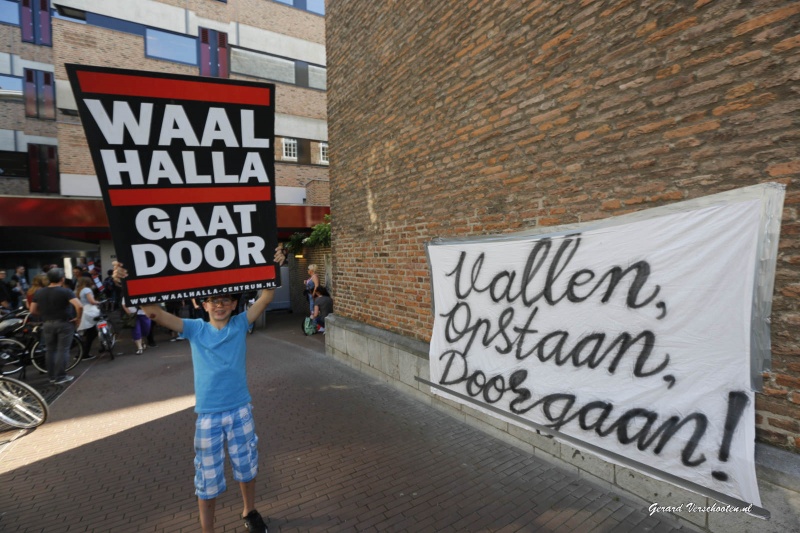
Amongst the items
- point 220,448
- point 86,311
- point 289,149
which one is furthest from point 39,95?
point 220,448

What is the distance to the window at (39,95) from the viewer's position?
58.1ft

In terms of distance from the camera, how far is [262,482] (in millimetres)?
3652

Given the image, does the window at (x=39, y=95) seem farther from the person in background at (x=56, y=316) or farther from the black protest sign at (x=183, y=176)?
the black protest sign at (x=183, y=176)

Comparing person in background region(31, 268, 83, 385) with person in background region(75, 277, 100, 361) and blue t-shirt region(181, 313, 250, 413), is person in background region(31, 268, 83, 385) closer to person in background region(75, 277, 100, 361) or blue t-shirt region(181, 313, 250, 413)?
person in background region(75, 277, 100, 361)

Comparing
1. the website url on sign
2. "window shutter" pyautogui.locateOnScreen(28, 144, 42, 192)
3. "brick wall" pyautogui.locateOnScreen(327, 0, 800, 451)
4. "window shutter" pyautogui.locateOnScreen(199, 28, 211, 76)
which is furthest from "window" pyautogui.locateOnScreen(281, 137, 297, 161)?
the website url on sign

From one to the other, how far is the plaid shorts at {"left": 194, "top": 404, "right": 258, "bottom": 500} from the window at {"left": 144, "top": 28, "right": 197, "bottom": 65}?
19.0 metres

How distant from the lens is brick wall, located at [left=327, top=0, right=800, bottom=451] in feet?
7.87

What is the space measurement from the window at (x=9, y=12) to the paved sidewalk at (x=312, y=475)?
2164 centimetres

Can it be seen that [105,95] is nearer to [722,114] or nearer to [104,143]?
[104,143]

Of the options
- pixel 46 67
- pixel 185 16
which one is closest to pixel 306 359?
pixel 185 16

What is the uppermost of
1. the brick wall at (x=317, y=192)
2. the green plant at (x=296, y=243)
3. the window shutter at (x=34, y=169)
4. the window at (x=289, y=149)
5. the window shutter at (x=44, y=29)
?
the window shutter at (x=44, y=29)

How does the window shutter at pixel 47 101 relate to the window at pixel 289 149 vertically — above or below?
above

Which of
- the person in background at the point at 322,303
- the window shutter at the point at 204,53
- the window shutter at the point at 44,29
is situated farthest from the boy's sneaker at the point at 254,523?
the window shutter at the point at 44,29

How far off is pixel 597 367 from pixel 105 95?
3934 millimetres
